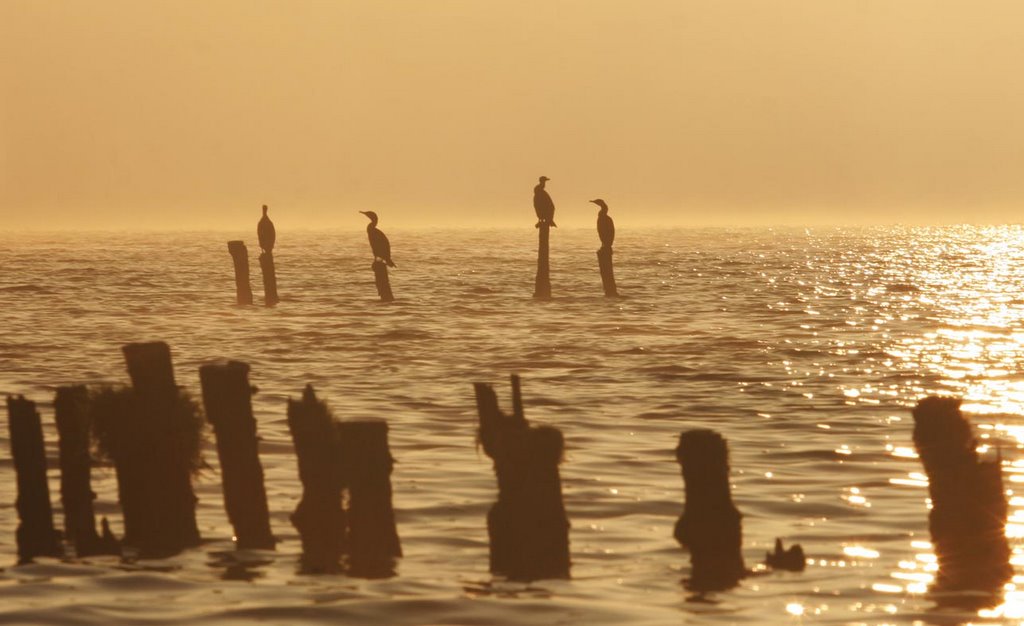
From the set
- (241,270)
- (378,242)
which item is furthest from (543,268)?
(241,270)

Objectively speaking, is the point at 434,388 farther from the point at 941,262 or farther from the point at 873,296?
the point at 941,262

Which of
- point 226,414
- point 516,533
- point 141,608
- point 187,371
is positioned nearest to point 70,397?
point 226,414

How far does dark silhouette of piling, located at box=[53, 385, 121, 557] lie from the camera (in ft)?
37.0

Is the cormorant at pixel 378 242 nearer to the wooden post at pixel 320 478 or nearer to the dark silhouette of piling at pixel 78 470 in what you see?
the dark silhouette of piling at pixel 78 470

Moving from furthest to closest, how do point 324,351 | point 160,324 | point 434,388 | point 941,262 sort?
point 941,262 → point 160,324 → point 324,351 → point 434,388

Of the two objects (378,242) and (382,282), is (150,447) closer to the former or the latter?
(378,242)

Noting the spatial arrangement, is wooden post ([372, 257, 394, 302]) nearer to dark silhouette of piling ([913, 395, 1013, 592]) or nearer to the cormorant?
the cormorant

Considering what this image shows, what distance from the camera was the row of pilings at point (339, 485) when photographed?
414 inches

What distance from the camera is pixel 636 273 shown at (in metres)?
71.2

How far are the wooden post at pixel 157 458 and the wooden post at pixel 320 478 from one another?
2.63 ft

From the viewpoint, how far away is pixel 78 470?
11.4 meters

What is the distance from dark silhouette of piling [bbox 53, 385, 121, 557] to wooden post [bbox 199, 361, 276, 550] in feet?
2.63

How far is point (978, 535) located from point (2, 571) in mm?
6146

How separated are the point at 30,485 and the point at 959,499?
19.5ft
